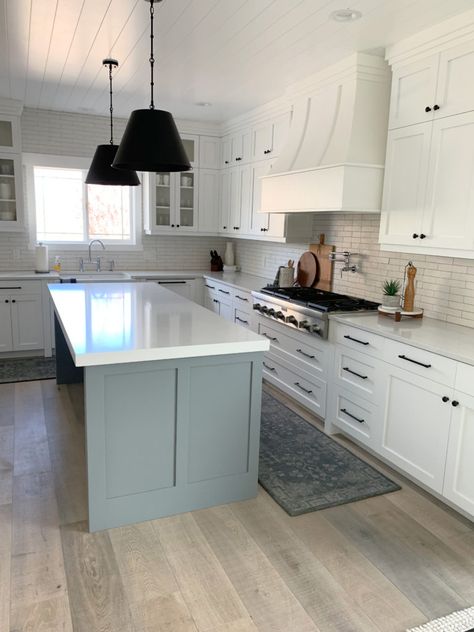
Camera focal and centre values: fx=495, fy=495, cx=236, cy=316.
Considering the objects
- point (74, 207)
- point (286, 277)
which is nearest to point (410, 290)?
point (286, 277)

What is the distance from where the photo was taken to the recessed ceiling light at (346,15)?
2.87m

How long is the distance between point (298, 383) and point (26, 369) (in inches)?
113

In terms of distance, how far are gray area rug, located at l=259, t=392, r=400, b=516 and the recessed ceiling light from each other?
9.07 feet

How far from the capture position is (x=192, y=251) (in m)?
6.69

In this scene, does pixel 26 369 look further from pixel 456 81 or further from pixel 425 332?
pixel 456 81

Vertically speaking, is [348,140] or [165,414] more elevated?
[348,140]

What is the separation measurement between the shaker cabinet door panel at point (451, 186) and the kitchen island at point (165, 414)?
1406 millimetres

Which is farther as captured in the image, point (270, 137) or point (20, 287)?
point (20, 287)

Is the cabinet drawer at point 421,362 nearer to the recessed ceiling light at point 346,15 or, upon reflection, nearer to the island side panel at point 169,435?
the island side panel at point 169,435

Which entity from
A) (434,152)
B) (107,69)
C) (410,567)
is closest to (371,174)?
(434,152)

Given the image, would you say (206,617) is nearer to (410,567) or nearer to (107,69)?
(410,567)

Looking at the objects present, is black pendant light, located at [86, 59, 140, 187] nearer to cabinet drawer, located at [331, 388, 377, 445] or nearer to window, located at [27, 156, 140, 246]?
cabinet drawer, located at [331, 388, 377, 445]

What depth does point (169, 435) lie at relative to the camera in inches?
102

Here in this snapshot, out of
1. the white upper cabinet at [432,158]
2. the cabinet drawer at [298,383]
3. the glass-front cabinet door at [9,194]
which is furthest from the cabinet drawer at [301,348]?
the glass-front cabinet door at [9,194]
